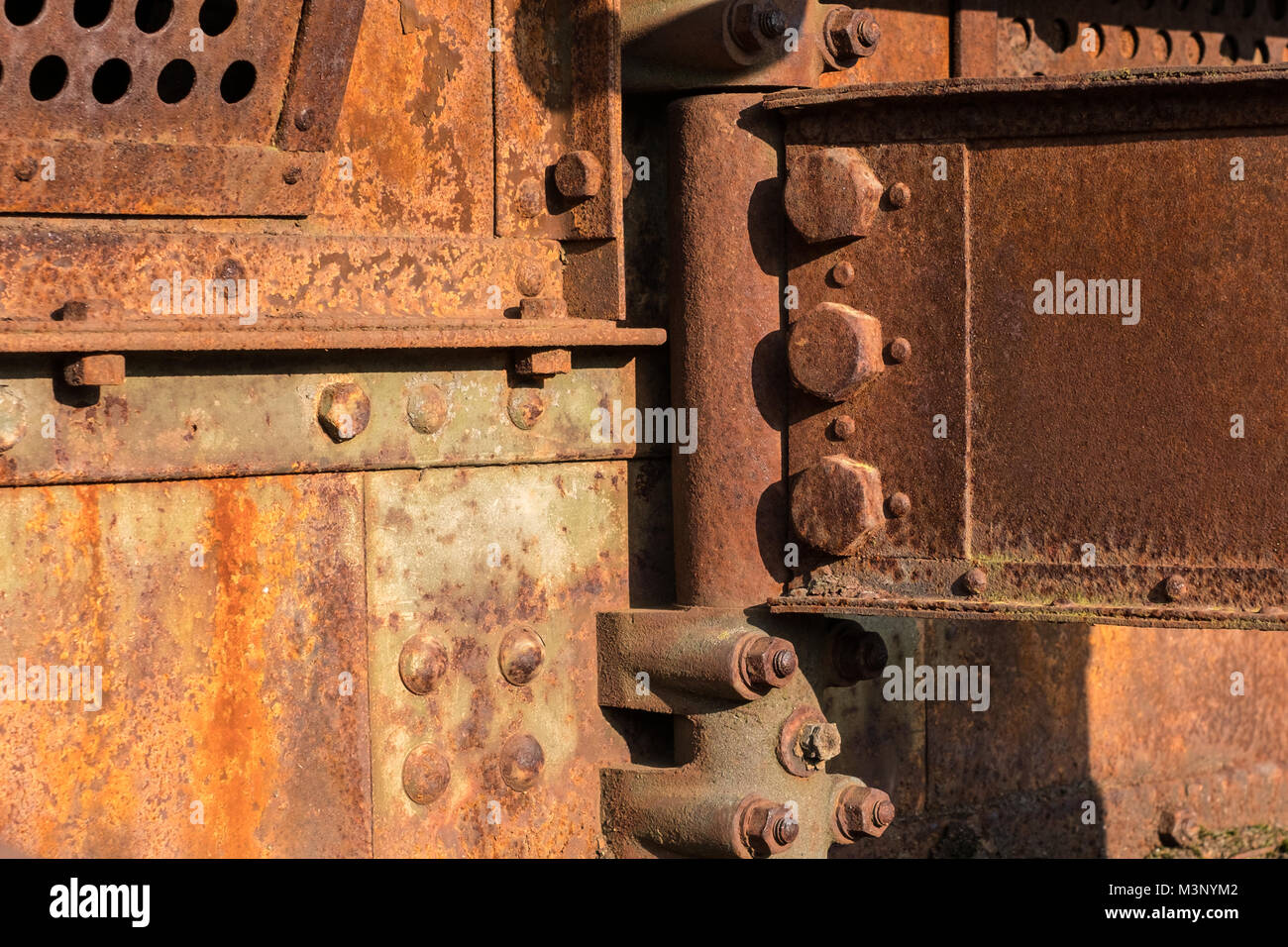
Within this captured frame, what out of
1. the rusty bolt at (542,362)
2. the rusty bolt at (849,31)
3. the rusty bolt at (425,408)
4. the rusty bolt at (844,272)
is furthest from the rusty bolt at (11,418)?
the rusty bolt at (849,31)

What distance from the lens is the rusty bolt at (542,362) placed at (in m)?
3.52

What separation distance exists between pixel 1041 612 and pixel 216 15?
2161mm

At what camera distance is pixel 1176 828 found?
5410 mm

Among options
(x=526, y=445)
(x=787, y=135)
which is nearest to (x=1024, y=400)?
(x=787, y=135)

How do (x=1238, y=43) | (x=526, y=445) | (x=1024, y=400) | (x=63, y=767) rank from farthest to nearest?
(x=1238, y=43) → (x=526, y=445) → (x=1024, y=400) → (x=63, y=767)

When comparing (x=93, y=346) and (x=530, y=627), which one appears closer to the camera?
(x=93, y=346)

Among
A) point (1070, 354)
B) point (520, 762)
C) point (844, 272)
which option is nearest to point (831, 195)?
point (844, 272)

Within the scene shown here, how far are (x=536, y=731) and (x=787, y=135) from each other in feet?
5.19

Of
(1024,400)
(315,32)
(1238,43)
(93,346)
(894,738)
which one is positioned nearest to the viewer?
Result: (93,346)

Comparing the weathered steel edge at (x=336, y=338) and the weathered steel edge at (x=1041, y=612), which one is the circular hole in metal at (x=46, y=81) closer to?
the weathered steel edge at (x=336, y=338)

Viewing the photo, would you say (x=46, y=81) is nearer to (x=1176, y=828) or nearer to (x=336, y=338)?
(x=336, y=338)

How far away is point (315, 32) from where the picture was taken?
123 inches

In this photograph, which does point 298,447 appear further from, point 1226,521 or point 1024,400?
point 1226,521

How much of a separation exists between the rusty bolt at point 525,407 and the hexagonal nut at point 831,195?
2.44 ft
